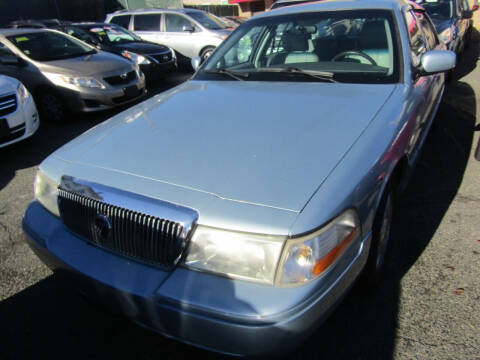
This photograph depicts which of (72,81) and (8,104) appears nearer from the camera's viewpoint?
(8,104)

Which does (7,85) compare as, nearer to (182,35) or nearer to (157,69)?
(157,69)

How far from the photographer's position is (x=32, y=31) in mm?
7109

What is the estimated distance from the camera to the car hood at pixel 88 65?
20.6 ft

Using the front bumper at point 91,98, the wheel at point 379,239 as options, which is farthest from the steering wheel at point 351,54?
the front bumper at point 91,98

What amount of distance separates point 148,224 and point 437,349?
159 cm

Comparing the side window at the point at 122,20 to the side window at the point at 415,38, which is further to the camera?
the side window at the point at 122,20

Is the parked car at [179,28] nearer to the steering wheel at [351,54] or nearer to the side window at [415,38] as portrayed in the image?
the side window at [415,38]

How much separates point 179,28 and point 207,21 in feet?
→ 2.68

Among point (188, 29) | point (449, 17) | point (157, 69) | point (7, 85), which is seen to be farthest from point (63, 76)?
point (449, 17)

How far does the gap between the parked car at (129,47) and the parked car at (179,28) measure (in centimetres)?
101

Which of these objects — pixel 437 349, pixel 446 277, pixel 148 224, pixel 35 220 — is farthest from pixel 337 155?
pixel 35 220

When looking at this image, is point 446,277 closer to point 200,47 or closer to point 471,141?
point 471,141

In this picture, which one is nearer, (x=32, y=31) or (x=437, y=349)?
(x=437, y=349)

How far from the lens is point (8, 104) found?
4777mm
